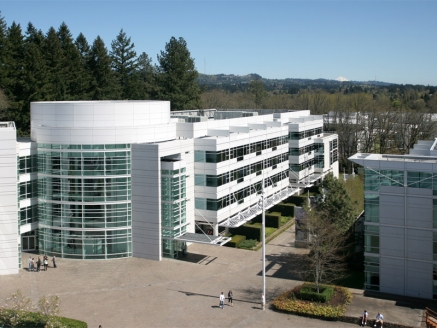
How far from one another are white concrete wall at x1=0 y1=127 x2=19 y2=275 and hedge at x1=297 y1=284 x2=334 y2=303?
2100cm

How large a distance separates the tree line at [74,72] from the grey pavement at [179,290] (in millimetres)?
28592

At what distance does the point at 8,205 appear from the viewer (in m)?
39.0

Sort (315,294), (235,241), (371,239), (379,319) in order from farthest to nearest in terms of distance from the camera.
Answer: (235,241)
(371,239)
(315,294)
(379,319)

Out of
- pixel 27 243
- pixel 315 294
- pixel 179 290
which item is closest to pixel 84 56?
pixel 27 243

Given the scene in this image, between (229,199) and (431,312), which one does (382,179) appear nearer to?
(431,312)

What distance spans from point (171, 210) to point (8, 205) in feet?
39.9

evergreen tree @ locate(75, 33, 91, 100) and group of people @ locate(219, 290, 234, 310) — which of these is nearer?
group of people @ locate(219, 290, 234, 310)

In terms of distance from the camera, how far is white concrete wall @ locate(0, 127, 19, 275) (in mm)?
38656

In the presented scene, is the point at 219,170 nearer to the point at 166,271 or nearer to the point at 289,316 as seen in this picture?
the point at 166,271

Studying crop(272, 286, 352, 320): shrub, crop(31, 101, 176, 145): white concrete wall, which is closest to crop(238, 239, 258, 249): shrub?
crop(272, 286, 352, 320): shrub

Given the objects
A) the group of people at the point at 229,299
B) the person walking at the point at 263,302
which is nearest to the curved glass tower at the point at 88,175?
the group of people at the point at 229,299

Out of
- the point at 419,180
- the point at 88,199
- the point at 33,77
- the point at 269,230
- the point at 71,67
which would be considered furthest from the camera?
the point at 71,67

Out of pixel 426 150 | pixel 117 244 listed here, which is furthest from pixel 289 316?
pixel 426 150

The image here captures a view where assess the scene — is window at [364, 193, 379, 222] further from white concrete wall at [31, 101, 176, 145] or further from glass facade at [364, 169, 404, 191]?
white concrete wall at [31, 101, 176, 145]
